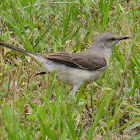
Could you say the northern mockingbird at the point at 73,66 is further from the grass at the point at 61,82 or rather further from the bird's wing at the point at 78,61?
the grass at the point at 61,82

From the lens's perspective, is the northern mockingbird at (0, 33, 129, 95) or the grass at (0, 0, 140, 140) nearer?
the grass at (0, 0, 140, 140)

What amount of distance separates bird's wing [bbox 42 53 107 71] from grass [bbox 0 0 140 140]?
21 centimetres

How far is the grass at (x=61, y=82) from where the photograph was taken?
4453 mm

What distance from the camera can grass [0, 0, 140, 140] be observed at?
4453mm

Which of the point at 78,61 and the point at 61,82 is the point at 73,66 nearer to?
the point at 78,61

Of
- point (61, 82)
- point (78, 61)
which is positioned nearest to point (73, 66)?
point (78, 61)

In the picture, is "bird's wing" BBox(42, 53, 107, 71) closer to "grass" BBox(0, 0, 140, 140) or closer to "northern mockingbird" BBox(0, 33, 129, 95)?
"northern mockingbird" BBox(0, 33, 129, 95)

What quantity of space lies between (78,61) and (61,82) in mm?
1321

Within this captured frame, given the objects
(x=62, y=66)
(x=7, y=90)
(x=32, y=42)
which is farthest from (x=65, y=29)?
(x=7, y=90)

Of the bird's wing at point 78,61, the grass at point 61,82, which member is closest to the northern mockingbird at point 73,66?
the bird's wing at point 78,61

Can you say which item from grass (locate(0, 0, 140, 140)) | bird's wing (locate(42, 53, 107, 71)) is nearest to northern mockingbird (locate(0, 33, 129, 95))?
Result: bird's wing (locate(42, 53, 107, 71))

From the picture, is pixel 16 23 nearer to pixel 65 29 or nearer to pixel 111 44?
pixel 65 29

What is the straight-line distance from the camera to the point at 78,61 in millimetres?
6441

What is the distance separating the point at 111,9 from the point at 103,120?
15.3 ft
